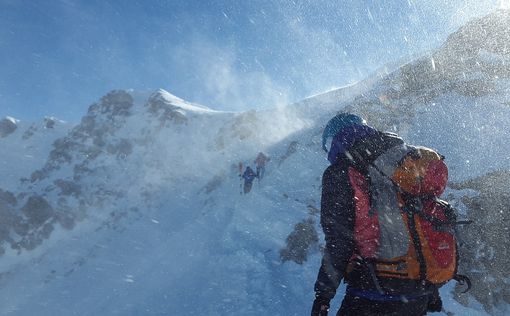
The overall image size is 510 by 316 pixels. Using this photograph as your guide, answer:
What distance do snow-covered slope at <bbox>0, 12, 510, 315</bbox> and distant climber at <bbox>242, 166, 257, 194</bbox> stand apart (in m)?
0.74

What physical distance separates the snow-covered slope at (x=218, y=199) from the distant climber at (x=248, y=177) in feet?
2.44

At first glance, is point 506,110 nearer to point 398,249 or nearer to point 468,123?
point 468,123

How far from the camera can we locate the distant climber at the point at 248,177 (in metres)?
25.0

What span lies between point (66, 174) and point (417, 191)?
72499mm

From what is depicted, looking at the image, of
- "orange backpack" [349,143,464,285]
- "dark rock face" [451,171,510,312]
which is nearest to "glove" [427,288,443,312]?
"orange backpack" [349,143,464,285]

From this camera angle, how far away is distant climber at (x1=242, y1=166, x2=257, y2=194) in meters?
25.0

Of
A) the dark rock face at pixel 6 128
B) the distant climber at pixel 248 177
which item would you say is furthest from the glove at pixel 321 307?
the dark rock face at pixel 6 128

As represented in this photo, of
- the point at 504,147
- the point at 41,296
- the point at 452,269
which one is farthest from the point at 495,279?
the point at 41,296

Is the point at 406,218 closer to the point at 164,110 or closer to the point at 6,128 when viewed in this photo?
the point at 164,110

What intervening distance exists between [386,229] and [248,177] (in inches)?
897

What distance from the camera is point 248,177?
83.1 feet

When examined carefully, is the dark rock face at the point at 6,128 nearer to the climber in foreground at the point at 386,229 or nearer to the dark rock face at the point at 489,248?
the dark rock face at the point at 489,248

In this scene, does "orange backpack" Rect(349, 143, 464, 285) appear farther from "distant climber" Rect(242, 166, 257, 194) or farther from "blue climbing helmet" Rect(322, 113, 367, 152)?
"distant climber" Rect(242, 166, 257, 194)

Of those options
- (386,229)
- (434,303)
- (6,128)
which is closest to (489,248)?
(434,303)
